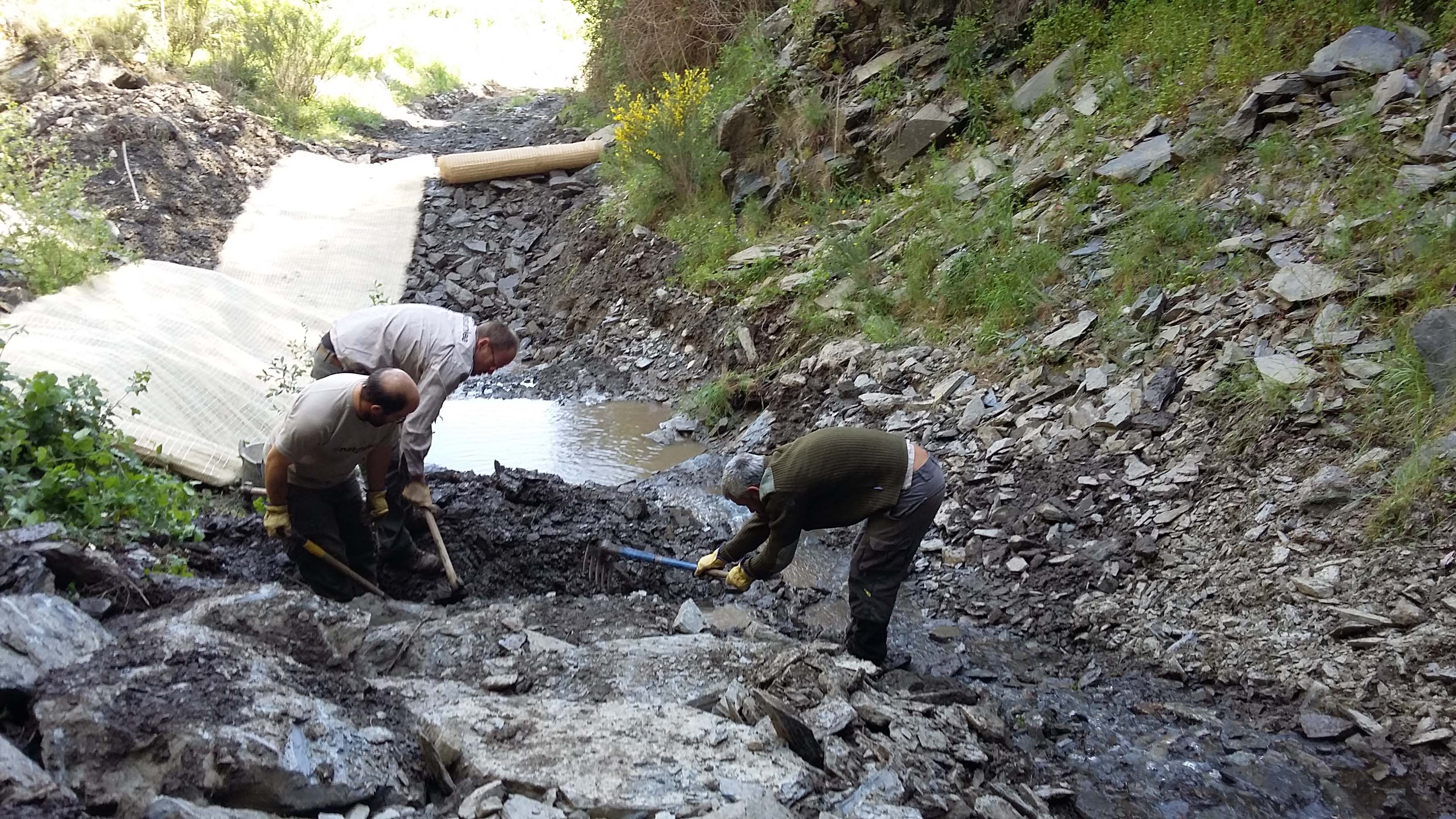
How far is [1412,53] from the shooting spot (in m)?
5.95

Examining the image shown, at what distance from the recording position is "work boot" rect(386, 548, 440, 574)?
442 cm

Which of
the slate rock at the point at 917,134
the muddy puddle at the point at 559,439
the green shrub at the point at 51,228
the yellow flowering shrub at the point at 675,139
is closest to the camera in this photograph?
the green shrub at the point at 51,228

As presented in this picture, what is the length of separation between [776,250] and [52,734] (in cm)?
704

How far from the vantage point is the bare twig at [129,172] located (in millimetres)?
10320

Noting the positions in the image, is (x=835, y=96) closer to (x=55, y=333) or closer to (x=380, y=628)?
(x=55, y=333)

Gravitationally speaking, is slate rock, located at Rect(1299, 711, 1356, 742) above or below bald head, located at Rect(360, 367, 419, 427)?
below

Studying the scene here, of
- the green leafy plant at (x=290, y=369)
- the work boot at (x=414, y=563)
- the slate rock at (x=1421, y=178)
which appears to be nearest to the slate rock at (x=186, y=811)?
the work boot at (x=414, y=563)

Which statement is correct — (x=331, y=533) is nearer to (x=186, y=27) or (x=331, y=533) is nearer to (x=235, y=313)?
(x=235, y=313)

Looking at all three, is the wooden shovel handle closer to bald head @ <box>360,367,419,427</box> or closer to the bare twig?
bald head @ <box>360,367,419,427</box>

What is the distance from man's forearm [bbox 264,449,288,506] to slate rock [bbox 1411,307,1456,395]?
4796 mm

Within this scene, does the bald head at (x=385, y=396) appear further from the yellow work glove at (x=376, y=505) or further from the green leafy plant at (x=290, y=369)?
the green leafy plant at (x=290, y=369)

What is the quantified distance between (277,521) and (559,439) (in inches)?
143

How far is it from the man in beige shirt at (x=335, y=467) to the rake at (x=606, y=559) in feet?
3.22

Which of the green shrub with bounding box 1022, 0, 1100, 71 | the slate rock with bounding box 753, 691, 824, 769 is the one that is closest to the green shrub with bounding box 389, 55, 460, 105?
the green shrub with bounding box 1022, 0, 1100, 71
